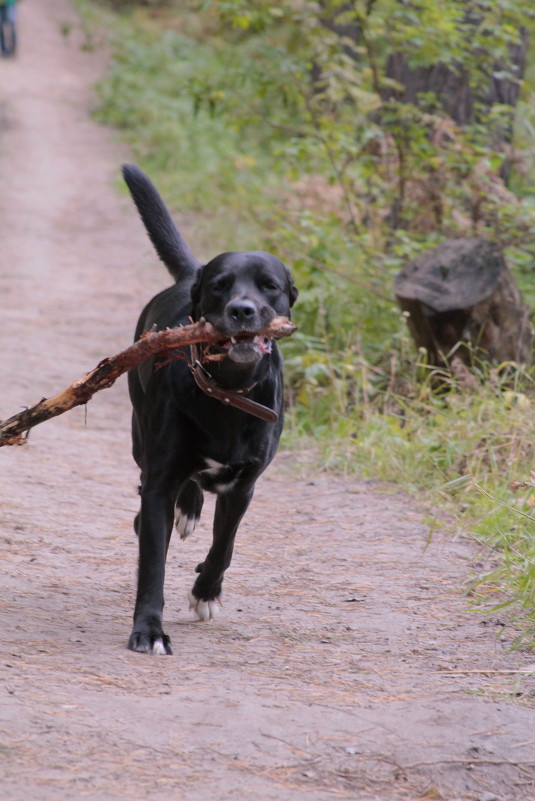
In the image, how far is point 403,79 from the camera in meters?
8.66

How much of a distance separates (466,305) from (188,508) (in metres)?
2.68

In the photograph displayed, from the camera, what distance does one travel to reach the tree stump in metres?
6.38

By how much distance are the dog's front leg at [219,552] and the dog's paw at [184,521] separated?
675 millimetres

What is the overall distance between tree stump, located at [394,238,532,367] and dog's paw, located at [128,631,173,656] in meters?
3.43

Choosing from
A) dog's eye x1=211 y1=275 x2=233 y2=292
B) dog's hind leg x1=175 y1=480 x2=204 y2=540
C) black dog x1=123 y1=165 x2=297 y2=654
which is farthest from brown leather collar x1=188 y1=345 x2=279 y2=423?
dog's hind leg x1=175 y1=480 x2=204 y2=540

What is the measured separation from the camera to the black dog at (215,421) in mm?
3371

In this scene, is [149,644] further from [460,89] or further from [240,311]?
[460,89]

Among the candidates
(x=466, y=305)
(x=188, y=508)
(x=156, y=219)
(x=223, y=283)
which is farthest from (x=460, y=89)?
(x=223, y=283)

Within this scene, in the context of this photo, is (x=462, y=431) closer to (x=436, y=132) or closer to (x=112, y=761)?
(x=436, y=132)

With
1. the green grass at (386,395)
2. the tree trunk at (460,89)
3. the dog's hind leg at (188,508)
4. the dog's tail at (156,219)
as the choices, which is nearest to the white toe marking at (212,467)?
the dog's hind leg at (188,508)

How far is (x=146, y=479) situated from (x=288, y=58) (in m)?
5.75

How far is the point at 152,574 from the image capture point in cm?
345

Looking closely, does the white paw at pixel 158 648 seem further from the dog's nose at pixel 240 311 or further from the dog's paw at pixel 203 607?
the dog's nose at pixel 240 311

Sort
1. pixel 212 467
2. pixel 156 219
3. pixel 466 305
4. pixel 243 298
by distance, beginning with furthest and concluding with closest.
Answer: pixel 466 305
pixel 156 219
pixel 212 467
pixel 243 298
